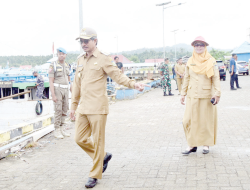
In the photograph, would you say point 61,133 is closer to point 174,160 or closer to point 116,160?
point 116,160

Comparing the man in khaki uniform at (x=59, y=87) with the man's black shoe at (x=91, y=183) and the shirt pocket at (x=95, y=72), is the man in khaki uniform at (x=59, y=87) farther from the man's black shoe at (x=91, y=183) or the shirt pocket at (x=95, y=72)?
the man's black shoe at (x=91, y=183)

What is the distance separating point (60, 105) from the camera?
6746 mm

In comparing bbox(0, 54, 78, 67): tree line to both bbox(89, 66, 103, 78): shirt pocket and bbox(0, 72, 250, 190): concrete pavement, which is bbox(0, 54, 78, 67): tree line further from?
bbox(89, 66, 103, 78): shirt pocket

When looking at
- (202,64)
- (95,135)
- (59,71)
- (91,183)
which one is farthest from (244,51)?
(91,183)

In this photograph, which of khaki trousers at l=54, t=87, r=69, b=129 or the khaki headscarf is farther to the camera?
khaki trousers at l=54, t=87, r=69, b=129

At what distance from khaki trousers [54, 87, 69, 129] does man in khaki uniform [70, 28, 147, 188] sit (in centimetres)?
285

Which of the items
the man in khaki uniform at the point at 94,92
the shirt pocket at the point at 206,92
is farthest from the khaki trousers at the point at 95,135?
the shirt pocket at the point at 206,92

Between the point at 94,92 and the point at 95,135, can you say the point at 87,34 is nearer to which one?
the point at 94,92

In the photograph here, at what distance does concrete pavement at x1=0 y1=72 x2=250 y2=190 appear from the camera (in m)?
3.96

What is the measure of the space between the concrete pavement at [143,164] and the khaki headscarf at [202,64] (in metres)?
1.38

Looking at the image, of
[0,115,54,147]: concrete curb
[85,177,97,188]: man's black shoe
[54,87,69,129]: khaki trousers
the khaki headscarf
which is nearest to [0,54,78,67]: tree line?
[0,115,54,147]: concrete curb

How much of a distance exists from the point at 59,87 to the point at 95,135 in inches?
122

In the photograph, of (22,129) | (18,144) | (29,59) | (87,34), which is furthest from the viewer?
(29,59)

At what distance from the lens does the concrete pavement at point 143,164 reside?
13.0 ft
